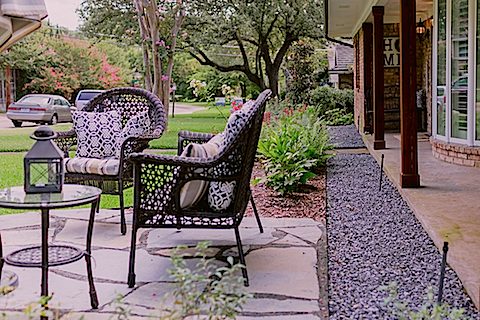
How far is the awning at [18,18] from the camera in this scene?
302cm

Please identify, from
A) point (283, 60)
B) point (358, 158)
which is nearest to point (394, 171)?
point (358, 158)

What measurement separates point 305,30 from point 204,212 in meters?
18.7

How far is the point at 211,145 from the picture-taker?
12.3 feet

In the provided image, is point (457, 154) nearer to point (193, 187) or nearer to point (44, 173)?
point (193, 187)

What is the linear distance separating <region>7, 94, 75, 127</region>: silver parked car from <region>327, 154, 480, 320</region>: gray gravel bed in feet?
48.7

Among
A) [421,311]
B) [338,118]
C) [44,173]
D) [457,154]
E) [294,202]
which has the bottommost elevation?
[294,202]

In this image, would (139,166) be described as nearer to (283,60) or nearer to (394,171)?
(394,171)

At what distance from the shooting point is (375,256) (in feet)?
12.7

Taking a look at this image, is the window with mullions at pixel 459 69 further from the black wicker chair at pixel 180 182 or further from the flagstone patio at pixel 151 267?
the black wicker chair at pixel 180 182

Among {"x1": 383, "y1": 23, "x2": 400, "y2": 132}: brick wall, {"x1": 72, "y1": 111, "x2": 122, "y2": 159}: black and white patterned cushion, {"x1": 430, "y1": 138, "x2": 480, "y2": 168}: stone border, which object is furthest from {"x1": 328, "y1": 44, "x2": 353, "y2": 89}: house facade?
{"x1": 72, "y1": 111, "x2": 122, "y2": 159}: black and white patterned cushion

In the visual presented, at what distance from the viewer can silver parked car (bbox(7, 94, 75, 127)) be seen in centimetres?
1911

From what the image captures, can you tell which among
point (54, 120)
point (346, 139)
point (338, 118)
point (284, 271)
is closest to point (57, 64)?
point (54, 120)

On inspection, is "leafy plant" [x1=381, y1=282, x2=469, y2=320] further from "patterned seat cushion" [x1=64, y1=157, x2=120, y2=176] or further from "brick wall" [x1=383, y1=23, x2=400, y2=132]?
"brick wall" [x1=383, y1=23, x2=400, y2=132]

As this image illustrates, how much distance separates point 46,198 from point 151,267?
876 millimetres
